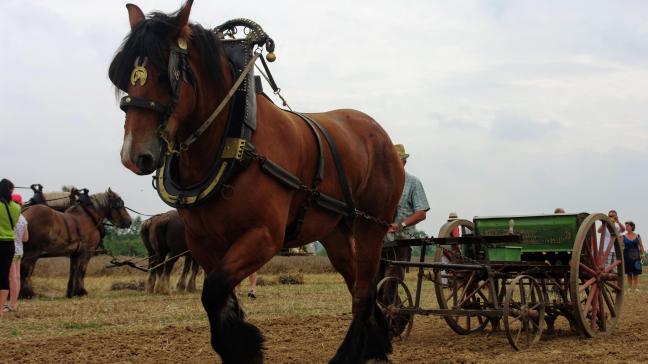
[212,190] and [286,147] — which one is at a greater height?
[286,147]

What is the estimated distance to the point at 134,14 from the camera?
4.54 metres

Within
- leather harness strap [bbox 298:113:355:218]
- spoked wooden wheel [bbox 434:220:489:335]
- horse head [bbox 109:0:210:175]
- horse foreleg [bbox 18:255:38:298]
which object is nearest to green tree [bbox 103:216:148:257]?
horse foreleg [bbox 18:255:38:298]

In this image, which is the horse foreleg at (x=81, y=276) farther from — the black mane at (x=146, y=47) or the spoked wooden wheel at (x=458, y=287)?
the black mane at (x=146, y=47)

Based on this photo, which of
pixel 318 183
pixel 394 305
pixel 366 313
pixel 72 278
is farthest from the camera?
pixel 72 278

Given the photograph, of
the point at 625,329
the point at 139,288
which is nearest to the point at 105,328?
the point at 625,329

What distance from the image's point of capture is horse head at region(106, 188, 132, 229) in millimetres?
17922

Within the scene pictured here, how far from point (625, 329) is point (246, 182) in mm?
5589

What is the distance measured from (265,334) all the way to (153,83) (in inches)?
178

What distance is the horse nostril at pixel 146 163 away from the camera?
4066mm

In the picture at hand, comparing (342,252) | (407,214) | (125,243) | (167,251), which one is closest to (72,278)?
(167,251)

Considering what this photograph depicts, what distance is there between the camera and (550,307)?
747cm

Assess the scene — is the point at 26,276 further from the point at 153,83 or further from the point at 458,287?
the point at 153,83

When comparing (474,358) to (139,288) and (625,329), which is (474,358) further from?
(139,288)

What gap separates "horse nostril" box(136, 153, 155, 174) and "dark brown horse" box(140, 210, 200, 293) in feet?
40.0
